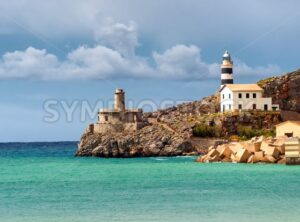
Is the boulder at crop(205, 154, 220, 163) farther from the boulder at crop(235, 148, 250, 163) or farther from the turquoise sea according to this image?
the turquoise sea

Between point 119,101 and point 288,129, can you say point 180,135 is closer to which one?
point 119,101

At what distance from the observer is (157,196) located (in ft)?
102

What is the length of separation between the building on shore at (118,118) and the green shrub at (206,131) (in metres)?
6.35

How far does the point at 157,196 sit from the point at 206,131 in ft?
158

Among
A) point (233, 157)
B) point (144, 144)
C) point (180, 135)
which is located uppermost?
point (180, 135)

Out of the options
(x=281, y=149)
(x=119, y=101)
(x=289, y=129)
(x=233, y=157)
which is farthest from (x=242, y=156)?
(x=119, y=101)

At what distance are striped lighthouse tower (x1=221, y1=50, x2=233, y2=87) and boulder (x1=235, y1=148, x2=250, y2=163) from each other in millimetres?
32197

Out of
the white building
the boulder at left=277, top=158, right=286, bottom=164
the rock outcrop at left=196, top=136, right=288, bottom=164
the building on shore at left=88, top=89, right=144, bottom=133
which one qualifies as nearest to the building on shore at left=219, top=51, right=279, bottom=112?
the white building

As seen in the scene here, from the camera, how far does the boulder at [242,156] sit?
178 ft

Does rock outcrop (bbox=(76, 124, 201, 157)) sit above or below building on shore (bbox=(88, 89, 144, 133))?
below

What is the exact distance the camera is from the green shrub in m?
78.7

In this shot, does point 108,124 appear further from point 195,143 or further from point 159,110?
point 159,110

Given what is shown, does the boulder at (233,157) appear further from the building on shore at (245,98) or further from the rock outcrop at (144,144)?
the building on shore at (245,98)

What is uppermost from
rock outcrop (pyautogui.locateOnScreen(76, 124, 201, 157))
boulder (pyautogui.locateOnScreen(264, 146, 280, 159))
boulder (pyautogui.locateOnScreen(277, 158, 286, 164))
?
rock outcrop (pyautogui.locateOnScreen(76, 124, 201, 157))
